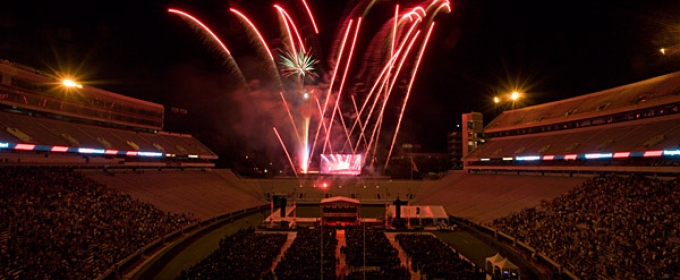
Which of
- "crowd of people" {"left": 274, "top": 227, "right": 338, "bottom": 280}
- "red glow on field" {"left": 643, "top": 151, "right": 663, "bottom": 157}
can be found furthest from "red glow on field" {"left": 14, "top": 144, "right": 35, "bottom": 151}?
"red glow on field" {"left": 643, "top": 151, "right": 663, "bottom": 157}

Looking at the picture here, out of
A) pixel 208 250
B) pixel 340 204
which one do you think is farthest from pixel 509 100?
pixel 208 250

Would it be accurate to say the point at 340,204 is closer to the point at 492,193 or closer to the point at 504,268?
the point at 492,193

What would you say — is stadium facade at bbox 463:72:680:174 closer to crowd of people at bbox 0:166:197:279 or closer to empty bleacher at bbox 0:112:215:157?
crowd of people at bbox 0:166:197:279

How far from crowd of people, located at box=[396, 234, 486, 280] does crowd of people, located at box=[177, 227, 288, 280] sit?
7.05 m

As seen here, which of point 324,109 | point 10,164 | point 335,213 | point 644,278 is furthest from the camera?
point 324,109

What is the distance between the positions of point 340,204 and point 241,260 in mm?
13619

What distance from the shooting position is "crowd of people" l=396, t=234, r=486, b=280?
1730 centimetres

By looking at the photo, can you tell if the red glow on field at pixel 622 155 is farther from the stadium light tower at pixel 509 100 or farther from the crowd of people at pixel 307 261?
the stadium light tower at pixel 509 100

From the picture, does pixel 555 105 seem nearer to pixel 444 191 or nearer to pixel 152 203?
pixel 444 191

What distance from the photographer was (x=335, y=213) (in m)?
31.5

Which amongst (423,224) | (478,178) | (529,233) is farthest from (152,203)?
(478,178)

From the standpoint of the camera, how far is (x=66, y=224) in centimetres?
1977

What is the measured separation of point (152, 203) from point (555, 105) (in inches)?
1598

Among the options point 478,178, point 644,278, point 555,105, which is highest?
point 555,105
